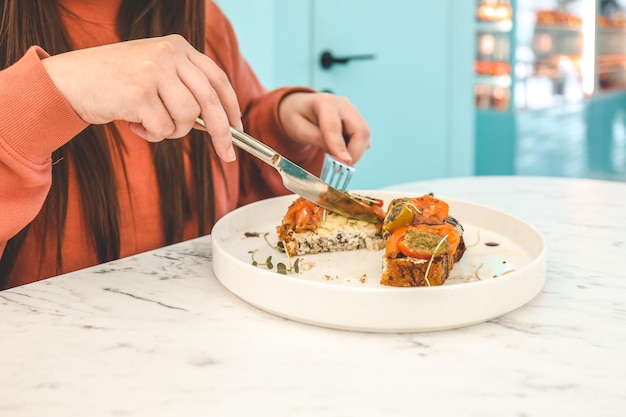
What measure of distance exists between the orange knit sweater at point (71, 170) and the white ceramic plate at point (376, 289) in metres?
0.25

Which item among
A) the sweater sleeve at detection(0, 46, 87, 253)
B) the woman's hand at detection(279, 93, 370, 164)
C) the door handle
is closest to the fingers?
the woman's hand at detection(279, 93, 370, 164)

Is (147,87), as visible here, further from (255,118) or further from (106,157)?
(255,118)

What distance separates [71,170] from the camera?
3.83 feet

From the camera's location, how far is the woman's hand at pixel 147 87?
75 cm

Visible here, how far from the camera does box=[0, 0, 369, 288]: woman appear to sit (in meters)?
0.77

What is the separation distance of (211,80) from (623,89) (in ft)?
18.3

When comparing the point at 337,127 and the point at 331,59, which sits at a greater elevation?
the point at 331,59

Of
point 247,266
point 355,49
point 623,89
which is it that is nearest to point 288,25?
point 355,49

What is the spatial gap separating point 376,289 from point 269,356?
0.13m

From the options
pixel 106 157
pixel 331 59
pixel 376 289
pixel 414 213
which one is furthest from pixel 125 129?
pixel 331 59

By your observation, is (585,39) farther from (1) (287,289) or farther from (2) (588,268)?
(1) (287,289)

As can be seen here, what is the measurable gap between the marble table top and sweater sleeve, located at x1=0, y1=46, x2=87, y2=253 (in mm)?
119

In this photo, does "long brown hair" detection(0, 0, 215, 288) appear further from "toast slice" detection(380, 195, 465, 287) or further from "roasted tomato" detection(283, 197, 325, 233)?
"toast slice" detection(380, 195, 465, 287)

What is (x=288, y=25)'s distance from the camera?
7.93 feet
